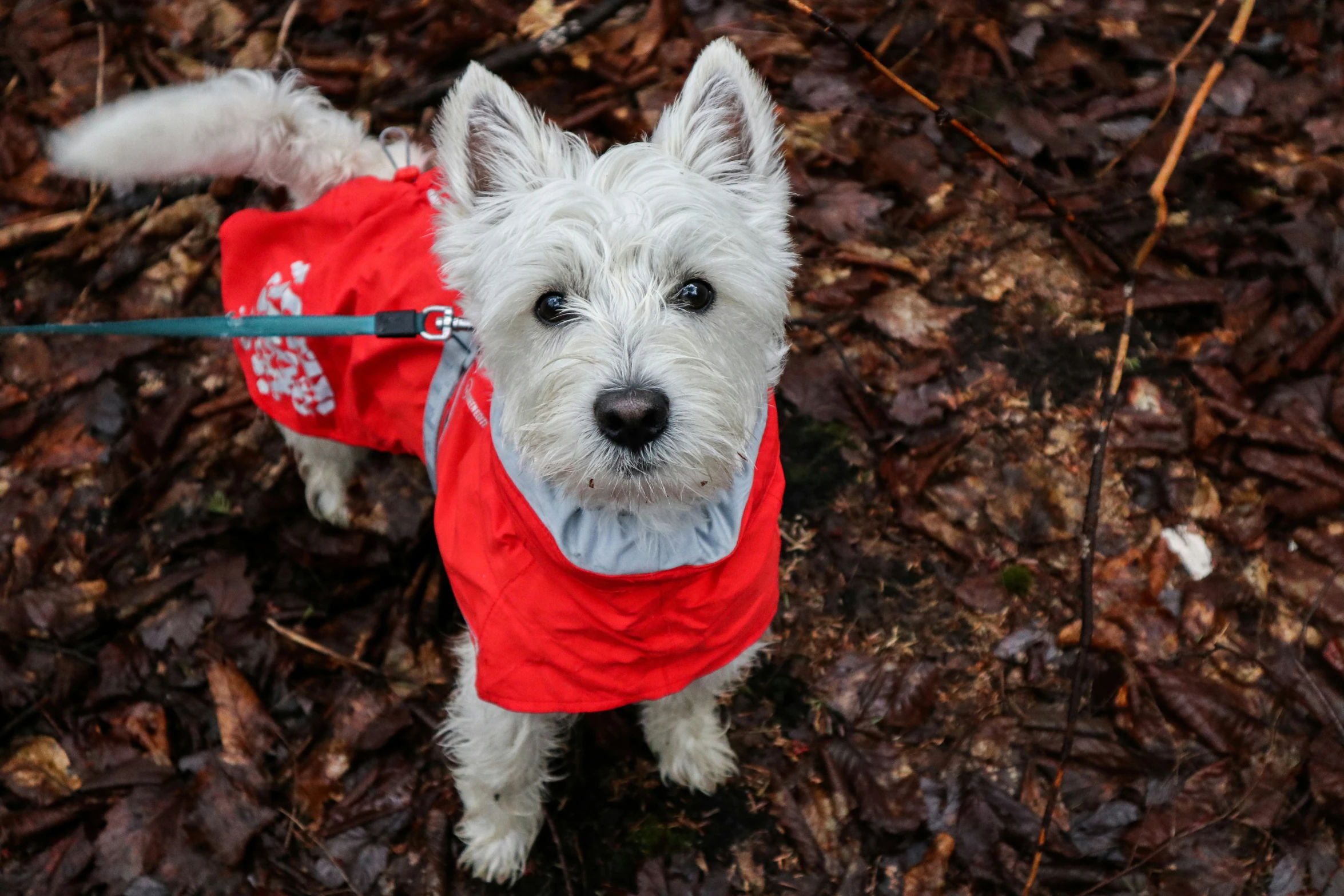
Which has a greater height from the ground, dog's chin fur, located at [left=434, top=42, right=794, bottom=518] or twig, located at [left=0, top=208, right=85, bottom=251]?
dog's chin fur, located at [left=434, top=42, right=794, bottom=518]

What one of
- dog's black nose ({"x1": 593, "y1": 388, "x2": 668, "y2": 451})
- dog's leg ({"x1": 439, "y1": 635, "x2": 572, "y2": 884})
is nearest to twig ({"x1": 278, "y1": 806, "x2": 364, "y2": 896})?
dog's leg ({"x1": 439, "y1": 635, "x2": 572, "y2": 884})

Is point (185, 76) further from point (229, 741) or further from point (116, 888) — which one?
point (116, 888)

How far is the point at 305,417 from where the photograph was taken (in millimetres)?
3775

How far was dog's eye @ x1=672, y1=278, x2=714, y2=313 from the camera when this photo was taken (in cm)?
247

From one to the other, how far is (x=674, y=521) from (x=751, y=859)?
1723mm

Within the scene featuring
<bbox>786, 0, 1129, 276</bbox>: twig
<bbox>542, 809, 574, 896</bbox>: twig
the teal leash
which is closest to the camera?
the teal leash

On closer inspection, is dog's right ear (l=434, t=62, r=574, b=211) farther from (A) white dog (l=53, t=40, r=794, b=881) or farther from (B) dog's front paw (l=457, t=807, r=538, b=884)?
(B) dog's front paw (l=457, t=807, r=538, b=884)

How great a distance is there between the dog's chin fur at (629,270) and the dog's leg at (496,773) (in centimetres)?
116

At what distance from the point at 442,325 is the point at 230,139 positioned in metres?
1.38

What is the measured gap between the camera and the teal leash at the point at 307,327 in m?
2.97

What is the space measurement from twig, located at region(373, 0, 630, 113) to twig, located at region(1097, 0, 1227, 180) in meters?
3.14

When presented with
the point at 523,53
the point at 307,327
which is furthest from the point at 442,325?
the point at 523,53

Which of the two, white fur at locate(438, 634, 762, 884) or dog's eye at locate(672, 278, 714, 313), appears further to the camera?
white fur at locate(438, 634, 762, 884)

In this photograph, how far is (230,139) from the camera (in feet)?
11.4
